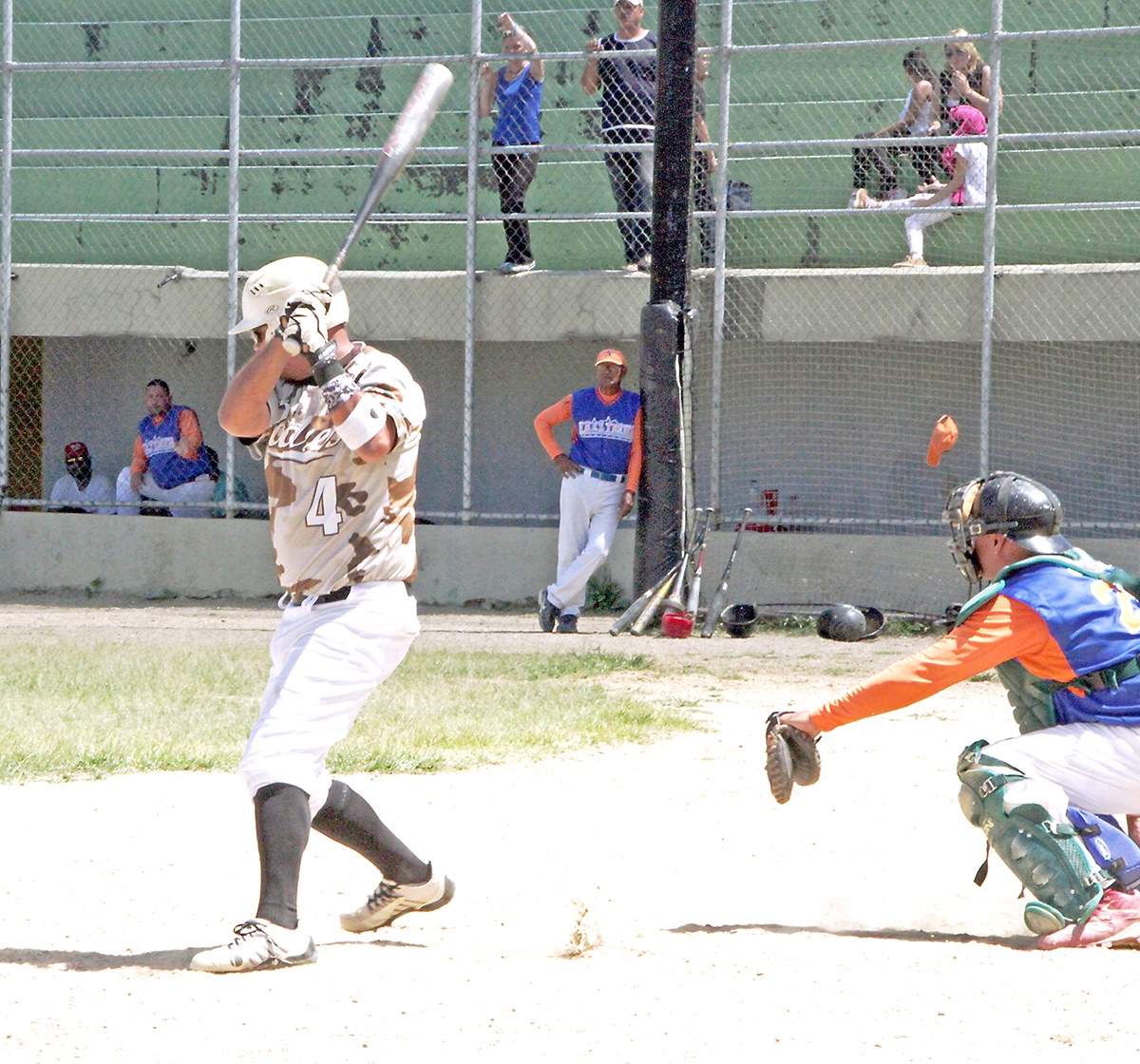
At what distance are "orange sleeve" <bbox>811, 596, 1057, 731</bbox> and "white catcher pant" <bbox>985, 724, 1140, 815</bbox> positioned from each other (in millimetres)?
190

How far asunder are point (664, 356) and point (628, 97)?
2.57m

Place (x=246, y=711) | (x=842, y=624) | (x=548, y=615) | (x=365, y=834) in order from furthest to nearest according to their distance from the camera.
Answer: (x=548, y=615), (x=842, y=624), (x=246, y=711), (x=365, y=834)

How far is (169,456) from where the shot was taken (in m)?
13.6

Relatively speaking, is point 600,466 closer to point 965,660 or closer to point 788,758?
point 788,758

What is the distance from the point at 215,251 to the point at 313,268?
11182 millimetres

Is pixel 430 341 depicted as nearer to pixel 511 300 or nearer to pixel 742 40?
pixel 511 300

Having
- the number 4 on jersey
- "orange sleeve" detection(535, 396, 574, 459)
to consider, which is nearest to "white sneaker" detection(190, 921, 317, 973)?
the number 4 on jersey

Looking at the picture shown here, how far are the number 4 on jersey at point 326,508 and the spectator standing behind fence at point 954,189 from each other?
9.04 meters

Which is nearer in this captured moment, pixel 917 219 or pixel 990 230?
pixel 990 230

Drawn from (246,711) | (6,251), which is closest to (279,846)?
(246,711)

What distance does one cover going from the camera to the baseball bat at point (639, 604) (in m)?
11.0

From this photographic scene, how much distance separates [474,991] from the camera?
11.6ft

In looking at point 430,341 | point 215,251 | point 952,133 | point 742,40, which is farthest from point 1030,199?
point 215,251

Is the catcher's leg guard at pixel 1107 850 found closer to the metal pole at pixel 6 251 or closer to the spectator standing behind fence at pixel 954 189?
the spectator standing behind fence at pixel 954 189
